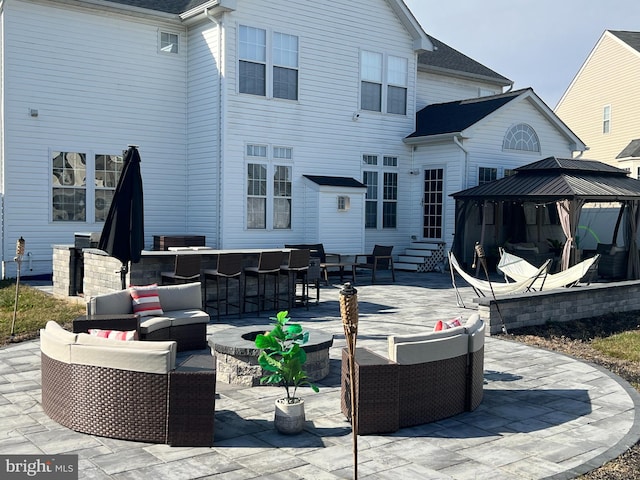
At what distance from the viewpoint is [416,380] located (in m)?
5.69

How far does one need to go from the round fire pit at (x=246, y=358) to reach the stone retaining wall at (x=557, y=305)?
348 cm

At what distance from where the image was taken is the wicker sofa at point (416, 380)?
5.50m

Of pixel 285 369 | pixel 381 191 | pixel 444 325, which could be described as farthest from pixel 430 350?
pixel 381 191

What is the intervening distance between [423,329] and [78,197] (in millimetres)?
9602

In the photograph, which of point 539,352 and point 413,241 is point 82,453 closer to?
point 539,352

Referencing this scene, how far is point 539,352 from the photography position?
878cm

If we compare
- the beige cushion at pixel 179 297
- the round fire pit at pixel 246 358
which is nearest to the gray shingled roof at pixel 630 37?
the beige cushion at pixel 179 297

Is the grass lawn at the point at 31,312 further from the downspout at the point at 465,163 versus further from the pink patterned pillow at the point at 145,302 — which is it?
the downspout at the point at 465,163

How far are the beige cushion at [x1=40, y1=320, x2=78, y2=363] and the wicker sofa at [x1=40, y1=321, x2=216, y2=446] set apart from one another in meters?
0.01

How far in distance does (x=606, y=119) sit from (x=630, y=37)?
11.6 feet

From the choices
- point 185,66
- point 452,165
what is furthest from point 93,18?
point 452,165

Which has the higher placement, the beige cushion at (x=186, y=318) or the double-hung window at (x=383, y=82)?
the double-hung window at (x=383, y=82)


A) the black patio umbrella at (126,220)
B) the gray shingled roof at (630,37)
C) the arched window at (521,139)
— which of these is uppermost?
the gray shingled roof at (630,37)

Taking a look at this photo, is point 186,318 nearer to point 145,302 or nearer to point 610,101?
point 145,302
